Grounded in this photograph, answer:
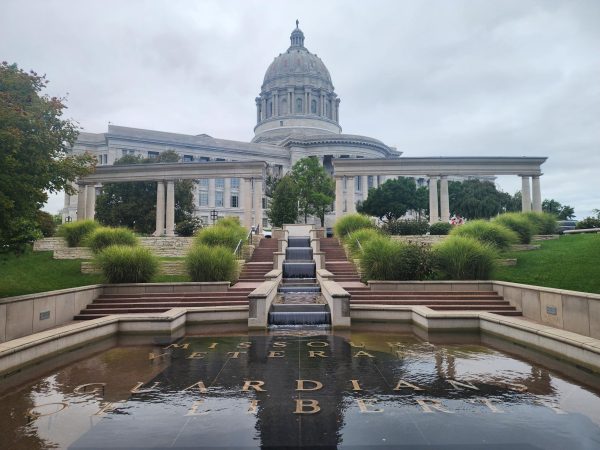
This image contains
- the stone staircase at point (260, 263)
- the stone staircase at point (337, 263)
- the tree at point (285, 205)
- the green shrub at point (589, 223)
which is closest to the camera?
the stone staircase at point (260, 263)

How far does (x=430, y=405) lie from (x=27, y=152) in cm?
1087

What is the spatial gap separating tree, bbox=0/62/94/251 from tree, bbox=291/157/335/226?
4135 centimetres

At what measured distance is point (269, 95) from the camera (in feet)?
386

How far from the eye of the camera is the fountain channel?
13742mm

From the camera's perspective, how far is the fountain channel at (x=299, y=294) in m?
13.7

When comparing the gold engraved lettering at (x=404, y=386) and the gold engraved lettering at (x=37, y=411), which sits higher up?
the gold engraved lettering at (x=404, y=386)

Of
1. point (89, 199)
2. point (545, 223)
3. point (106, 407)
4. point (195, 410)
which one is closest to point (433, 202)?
point (545, 223)

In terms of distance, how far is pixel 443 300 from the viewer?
49.2 ft

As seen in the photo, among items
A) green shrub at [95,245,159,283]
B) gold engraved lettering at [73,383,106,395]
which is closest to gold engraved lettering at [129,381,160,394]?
gold engraved lettering at [73,383,106,395]

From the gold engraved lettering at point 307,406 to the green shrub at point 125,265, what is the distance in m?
12.5

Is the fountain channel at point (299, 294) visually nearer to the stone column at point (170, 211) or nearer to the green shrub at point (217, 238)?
the green shrub at point (217, 238)

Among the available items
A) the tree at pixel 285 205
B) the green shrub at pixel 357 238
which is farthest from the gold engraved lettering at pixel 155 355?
the tree at pixel 285 205

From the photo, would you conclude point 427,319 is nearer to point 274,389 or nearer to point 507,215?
point 274,389

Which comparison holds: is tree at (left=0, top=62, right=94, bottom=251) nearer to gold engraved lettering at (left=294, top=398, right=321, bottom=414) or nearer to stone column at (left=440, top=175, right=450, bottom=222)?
gold engraved lettering at (left=294, top=398, right=321, bottom=414)
